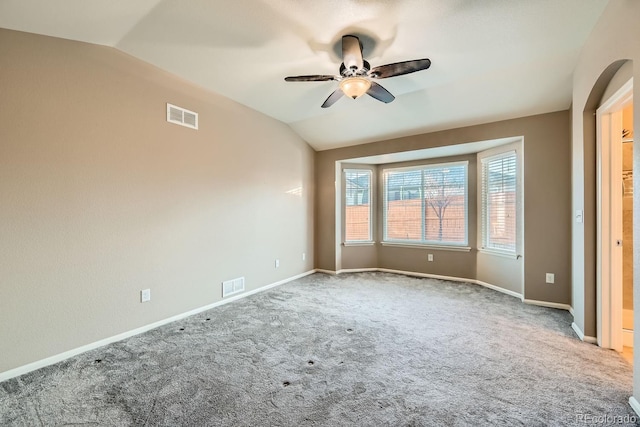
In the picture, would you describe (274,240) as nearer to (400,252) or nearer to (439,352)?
(400,252)

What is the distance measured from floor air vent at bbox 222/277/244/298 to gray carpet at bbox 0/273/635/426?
477mm

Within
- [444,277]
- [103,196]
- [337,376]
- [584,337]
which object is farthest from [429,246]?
[103,196]

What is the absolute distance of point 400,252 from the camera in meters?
5.62

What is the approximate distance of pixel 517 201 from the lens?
4.07m

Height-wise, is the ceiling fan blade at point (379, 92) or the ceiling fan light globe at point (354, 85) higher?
the ceiling fan blade at point (379, 92)

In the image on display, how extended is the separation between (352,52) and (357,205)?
3718mm

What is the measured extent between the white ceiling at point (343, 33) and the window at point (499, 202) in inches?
32.4

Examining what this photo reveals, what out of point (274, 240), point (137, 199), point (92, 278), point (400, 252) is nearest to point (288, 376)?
point (92, 278)

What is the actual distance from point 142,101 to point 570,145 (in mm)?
5151

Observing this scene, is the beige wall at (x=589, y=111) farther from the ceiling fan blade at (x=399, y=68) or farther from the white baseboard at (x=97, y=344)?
the white baseboard at (x=97, y=344)

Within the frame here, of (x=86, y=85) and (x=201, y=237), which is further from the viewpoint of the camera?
(x=201, y=237)

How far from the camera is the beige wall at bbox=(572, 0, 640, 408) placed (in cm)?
193

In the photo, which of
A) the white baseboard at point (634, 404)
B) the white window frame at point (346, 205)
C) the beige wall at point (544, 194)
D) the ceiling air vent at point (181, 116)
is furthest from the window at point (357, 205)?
the white baseboard at point (634, 404)

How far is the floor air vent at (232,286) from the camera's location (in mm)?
3817
